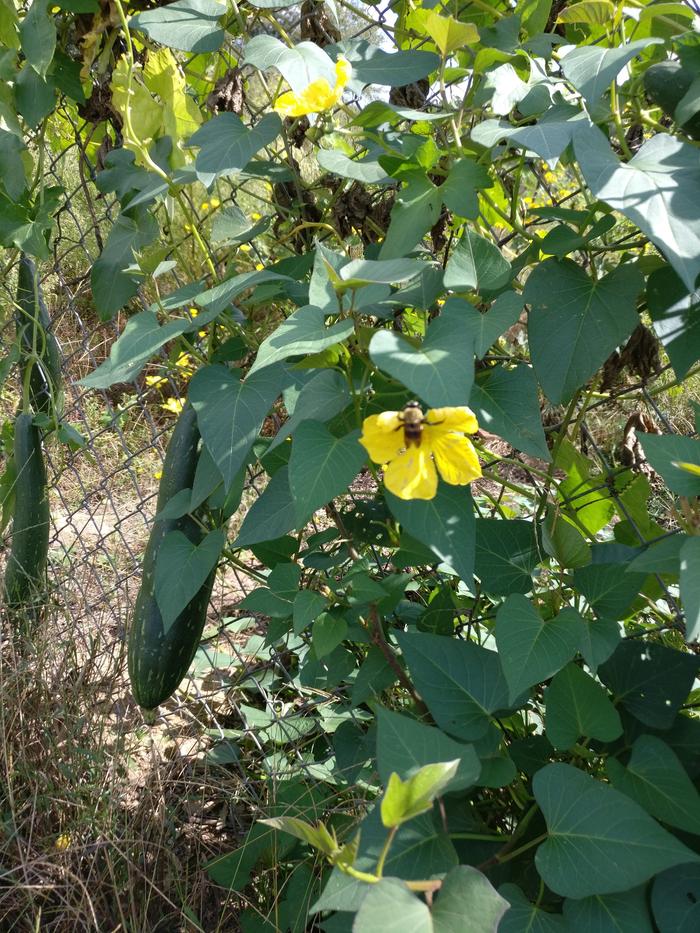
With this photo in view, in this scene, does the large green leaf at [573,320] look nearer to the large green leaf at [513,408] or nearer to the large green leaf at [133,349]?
the large green leaf at [513,408]

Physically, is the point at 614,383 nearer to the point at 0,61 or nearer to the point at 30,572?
the point at 0,61

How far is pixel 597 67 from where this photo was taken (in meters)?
0.91

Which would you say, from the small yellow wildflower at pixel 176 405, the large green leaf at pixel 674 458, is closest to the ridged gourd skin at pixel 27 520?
the small yellow wildflower at pixel 176 405

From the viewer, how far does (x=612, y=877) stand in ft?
2.99

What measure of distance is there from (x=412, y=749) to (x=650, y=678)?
37 centimetres

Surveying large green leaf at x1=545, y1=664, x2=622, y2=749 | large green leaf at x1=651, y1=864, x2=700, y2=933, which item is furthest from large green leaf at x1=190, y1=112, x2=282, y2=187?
large green leaf at x1=651, y1=864, x2=700, y2=933

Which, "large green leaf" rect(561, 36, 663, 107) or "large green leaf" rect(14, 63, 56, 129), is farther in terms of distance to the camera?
"large green leaf" rect(14, 63, 56, 129)

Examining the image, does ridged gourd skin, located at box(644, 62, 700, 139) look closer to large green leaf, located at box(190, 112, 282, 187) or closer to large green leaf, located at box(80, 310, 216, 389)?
large green leaf, located at box(190, 112, 282, 187)

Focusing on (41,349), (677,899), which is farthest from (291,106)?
(41,349)

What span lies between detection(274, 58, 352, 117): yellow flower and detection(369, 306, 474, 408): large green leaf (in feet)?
1.15

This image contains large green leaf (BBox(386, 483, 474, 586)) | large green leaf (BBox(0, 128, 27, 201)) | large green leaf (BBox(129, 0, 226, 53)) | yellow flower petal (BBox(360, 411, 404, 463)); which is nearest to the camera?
yellow flower petal (BBox(360, 411, 404, 463))

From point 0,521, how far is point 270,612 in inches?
43.0

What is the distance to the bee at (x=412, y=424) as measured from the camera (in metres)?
0.83

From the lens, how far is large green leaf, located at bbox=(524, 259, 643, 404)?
102 centimetres
